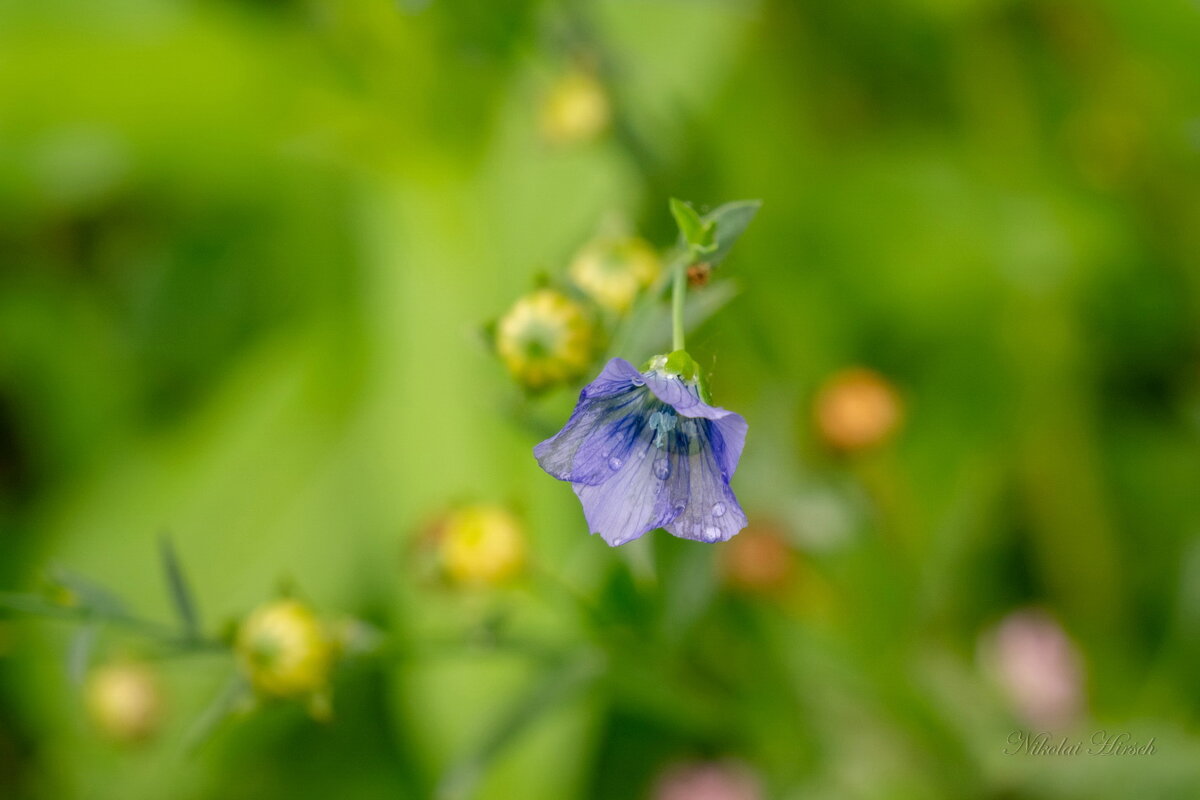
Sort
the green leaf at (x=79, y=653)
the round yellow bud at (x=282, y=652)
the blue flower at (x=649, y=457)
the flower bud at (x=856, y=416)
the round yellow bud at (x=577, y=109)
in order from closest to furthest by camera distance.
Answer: the blue flower at (x=649, y=457), the green leaf at (x=79, y=653), the round yellow bud at (x=282, y=652), the round yellow bud at (x=577, y=109), the flower bud at (x=856, y=416)

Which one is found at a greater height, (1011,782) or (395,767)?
(395,767)

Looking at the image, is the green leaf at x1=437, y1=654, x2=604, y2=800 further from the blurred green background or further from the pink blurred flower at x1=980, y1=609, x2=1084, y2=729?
the pink blurred flower at x1=980, y1=609, x2=1084, y2=729

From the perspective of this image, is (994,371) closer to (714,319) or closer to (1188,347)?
(1188,347)

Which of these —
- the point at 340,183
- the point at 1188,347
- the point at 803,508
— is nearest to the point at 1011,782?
the point at 803,508

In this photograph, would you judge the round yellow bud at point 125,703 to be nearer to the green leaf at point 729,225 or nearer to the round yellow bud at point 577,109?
the round yellow bud at point 577,109

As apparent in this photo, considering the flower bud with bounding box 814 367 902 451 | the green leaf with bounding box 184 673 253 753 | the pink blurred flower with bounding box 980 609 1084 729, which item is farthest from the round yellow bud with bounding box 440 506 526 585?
the pink blurred flower with bounding box 980 609 1084 729
